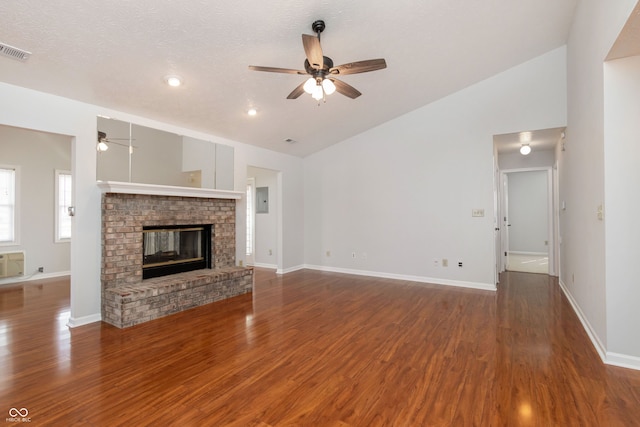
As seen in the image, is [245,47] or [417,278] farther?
[417,278]

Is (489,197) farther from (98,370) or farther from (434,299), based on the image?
(98,370)

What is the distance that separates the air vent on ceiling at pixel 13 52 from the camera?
8.25 feet

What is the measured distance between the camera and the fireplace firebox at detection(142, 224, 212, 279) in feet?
13.7

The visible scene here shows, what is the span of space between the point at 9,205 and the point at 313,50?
6.62 meters

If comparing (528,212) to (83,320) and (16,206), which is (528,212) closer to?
(83,320)

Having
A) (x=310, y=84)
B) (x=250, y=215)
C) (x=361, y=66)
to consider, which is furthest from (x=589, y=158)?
(x=250, y=215)

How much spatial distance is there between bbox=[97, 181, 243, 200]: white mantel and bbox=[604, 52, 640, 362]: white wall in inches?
177

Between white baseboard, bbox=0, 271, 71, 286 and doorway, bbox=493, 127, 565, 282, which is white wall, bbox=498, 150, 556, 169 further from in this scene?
white baseboard, bbox=0, 271, 71, 286

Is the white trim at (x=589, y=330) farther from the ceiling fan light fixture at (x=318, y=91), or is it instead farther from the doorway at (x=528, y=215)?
the doorway at (x=528, y=215)

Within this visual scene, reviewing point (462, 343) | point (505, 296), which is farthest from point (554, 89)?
point (462, 343)

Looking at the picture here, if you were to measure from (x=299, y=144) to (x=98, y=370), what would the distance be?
467 centimetres

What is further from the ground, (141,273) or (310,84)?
(310,84)

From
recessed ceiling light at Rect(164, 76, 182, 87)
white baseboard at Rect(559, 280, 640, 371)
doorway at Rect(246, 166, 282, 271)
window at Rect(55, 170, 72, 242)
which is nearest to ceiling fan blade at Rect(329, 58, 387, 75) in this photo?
recessed ceiling light at Rect(164, 76, 182, 87)

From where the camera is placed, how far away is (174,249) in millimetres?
4578
